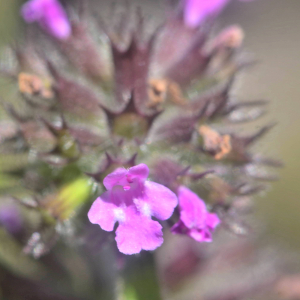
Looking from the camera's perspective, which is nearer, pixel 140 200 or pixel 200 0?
pixel 140 200

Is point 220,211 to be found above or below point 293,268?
above

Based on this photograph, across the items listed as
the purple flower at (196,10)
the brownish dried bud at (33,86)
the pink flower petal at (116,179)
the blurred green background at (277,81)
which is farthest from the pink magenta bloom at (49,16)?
the blurred green background at (277,81)

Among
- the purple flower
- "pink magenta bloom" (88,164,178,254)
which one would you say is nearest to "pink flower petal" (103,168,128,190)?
"pink magenta bloom" (88,164,178,254)

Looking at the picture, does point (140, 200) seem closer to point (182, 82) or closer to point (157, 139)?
point (157, 139)

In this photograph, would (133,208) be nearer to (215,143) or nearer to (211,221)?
(211,221)

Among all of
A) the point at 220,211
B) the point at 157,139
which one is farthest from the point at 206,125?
the point at 220,211

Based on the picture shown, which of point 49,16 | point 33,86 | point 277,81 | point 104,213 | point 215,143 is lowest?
point 277,81

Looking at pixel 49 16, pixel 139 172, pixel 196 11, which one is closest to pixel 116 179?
pixel 139 172

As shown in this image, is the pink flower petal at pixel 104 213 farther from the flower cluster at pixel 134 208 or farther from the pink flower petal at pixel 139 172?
the pink flower petal at pixel 139 172
